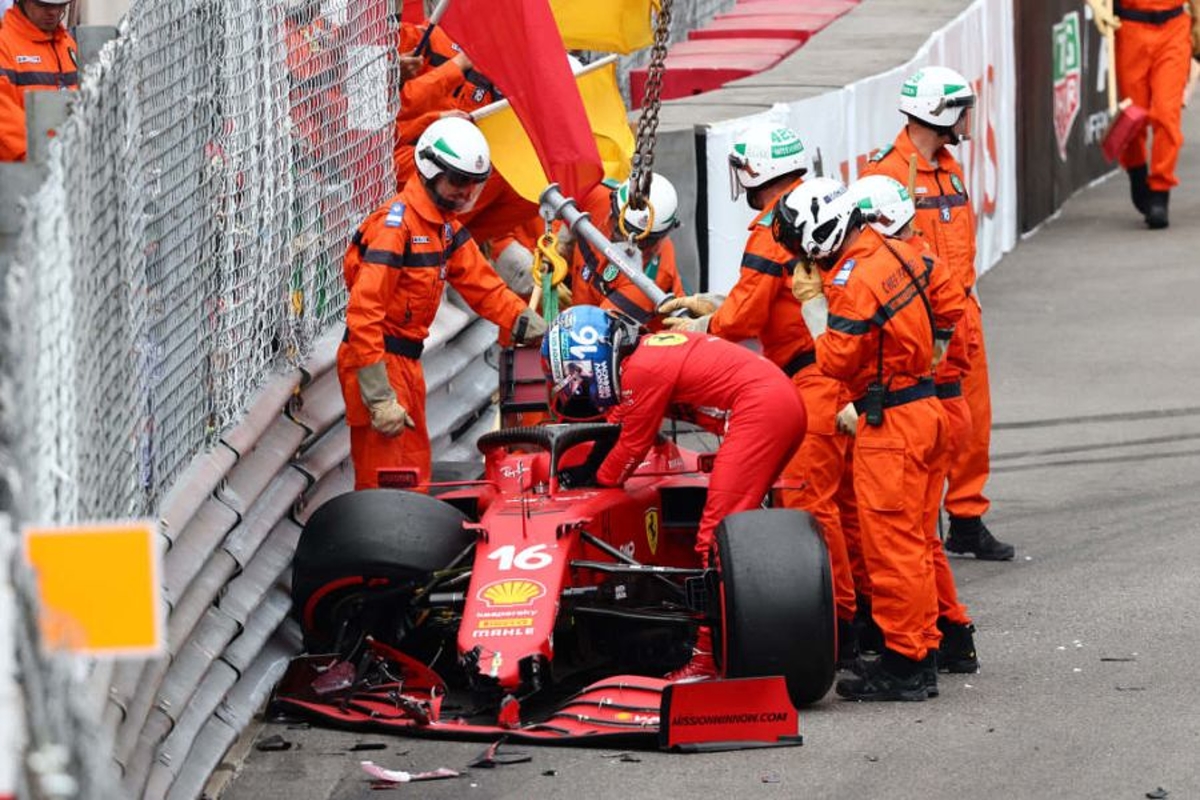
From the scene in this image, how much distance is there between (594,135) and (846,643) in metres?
3.51

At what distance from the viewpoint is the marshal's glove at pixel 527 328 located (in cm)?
1030

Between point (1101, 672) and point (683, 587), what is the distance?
157cm

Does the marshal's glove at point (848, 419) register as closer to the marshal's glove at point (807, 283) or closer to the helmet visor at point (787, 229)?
the marshal's glove at point (807, 283)

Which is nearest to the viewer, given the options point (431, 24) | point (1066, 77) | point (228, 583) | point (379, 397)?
point (228, 583)

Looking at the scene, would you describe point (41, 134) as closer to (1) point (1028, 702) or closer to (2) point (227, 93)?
(2) point (227, 93)

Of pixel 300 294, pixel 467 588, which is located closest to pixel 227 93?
pixel 300 294

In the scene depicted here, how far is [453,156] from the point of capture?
980 cm

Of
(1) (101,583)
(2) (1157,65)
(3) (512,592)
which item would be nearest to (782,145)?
(3) (512,592)

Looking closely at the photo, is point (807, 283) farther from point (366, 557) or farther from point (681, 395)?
point (366, 557)

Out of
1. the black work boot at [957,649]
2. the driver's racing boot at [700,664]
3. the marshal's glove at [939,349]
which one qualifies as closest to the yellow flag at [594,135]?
the marshal's glove at [939,349]

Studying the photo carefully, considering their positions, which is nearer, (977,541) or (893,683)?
(893,683)

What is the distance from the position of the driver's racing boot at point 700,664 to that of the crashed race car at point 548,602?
109 millimetres

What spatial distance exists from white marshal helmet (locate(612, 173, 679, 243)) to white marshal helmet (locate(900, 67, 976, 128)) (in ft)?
3.67

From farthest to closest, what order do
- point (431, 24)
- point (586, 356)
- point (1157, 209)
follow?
1. point (1157, 209)
2. point (431, 24)
3. point (586, 356)
